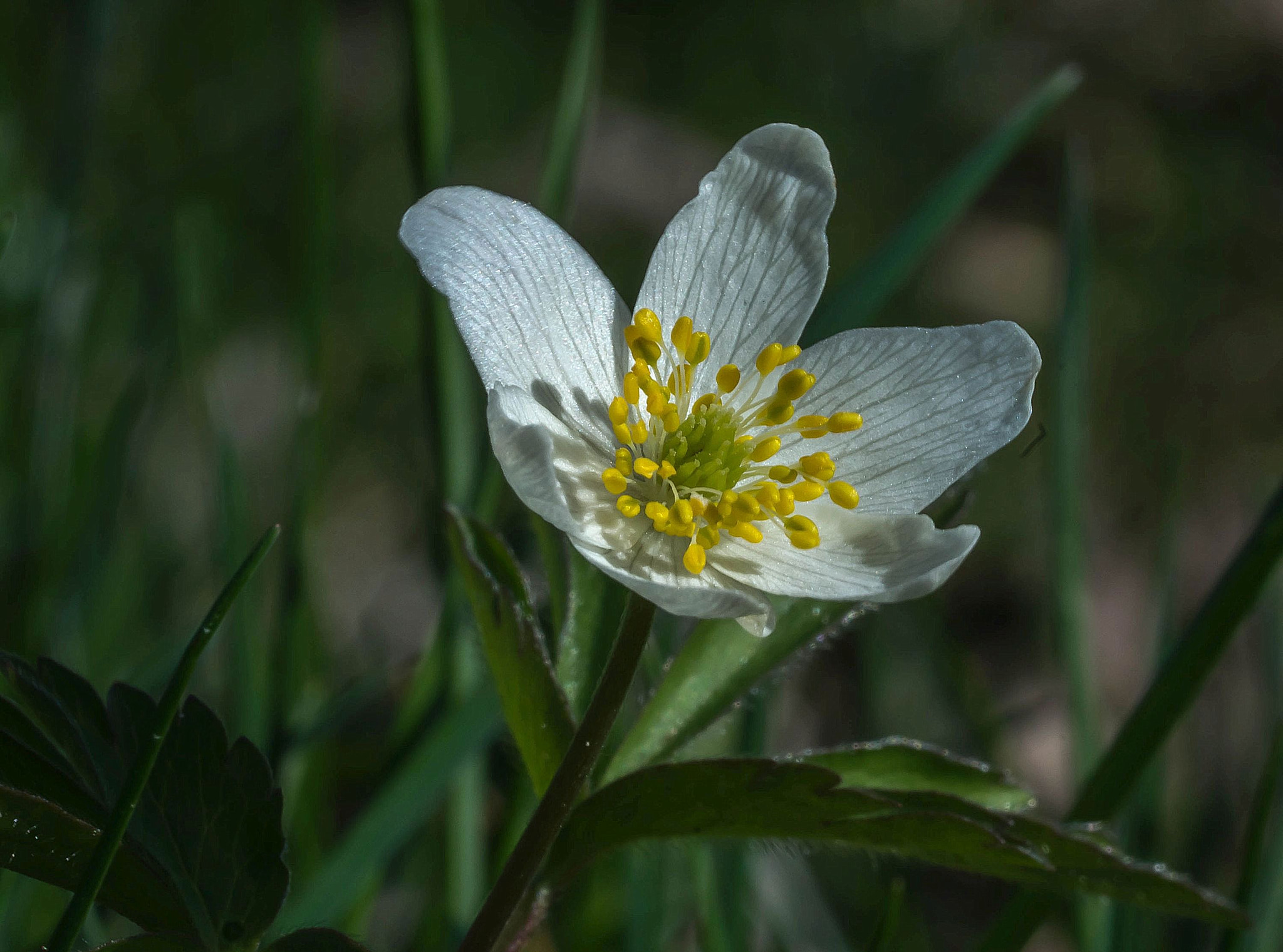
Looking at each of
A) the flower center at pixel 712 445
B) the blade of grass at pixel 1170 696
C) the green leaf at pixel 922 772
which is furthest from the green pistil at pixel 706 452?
the blade of grass at pixel 1170 696

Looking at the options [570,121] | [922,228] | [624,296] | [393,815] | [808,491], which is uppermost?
[570,121]

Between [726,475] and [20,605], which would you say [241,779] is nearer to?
[726,475]

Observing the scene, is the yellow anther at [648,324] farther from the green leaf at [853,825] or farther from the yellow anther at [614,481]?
the green leaf at [853,825]

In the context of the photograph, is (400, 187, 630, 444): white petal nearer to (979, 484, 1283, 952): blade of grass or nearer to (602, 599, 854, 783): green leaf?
(602, 599, 854, 783): green leaf

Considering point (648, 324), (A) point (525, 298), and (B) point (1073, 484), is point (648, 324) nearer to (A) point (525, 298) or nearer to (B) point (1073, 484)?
(A) point (525, 298)

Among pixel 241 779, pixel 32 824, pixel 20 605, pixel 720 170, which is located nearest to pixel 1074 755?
pixel 720 170

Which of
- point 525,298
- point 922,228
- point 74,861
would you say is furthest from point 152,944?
point 922,228
